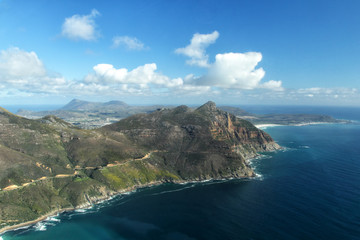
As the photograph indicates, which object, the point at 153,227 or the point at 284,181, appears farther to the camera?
the point at 284,181

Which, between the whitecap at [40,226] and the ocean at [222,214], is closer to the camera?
the ocean at [222,214]

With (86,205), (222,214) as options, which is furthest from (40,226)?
(222,214)

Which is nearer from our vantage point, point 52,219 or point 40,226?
point 40,226

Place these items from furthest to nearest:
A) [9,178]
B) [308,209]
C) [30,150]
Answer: [30,150]
[9,178]
[308,209]

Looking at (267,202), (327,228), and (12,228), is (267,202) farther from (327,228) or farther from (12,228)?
(12,228)

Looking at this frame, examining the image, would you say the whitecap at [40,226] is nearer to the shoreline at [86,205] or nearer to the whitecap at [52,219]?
the shoreline at [86,205]

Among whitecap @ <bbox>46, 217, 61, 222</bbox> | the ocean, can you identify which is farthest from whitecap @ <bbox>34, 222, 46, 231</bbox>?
whitecap @ <bbox>46, 217, 61, 222</bbox>

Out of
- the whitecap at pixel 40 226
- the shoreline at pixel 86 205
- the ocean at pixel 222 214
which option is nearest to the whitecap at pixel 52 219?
the ocean at pixel 222 214

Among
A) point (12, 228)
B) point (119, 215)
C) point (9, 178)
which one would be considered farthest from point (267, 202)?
point (9, 178)

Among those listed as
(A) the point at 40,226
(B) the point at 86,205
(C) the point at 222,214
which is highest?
(C) the point at 222,214

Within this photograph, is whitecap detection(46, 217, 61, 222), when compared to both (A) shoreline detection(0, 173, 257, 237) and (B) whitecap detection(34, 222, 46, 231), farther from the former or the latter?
(B) whitecap detection(34, 222, 46, 231)

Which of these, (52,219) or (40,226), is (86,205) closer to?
(52,219)
